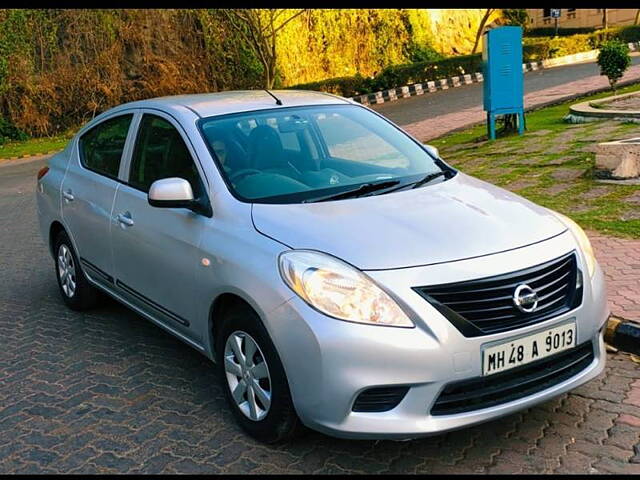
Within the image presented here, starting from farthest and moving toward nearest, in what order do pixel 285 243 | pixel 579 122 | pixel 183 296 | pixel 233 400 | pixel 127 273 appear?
pixel 579 122 → pixel 127 273 → pixel 183 296 → pixel 233 400 → pixel 285 243

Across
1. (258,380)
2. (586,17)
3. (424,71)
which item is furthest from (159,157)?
(586,17)

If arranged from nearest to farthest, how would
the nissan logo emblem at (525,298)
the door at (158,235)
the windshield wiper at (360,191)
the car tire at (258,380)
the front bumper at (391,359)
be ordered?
the front bumper at (391,359)
the nissan logo emblem at (525,298)
the car tire at (258,380)
the windshield wiper at (360,191)
the door at (158,235)

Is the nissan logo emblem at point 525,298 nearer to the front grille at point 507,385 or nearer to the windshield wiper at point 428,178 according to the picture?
the front grille at point 507,385

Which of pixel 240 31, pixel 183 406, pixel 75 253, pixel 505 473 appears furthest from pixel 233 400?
pixel 240 31

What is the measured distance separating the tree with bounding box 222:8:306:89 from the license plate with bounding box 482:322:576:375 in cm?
2387

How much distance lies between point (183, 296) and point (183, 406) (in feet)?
2.01

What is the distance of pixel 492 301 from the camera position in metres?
3.21

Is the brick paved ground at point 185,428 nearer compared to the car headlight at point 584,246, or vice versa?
the brick paved ground at point 185,428

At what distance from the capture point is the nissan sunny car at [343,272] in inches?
124

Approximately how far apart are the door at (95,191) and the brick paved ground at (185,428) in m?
0.61

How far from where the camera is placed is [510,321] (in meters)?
3.23

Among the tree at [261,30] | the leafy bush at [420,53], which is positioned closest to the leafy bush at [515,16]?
the leafy bush at [420,53]

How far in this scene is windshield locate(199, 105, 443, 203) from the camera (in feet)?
13.5

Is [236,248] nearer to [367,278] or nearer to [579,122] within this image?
[367,278]
